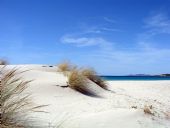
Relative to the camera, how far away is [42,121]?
5676 millimetres

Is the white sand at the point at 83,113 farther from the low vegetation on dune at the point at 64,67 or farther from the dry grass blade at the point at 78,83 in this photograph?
the low vegetation on dune at the point at 64,67

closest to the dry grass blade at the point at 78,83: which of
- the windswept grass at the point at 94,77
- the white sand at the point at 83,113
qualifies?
the white sand at the point at 83,113

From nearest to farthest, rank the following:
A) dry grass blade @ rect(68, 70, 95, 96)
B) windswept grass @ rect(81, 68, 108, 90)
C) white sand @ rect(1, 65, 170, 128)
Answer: white sand @ rect(1, 65, 170, 128) → dry grass blade @ rect(68, 70, 95, 96) → windswept grass @ rect(81, 68, 108, 90)

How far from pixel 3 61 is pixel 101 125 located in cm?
936

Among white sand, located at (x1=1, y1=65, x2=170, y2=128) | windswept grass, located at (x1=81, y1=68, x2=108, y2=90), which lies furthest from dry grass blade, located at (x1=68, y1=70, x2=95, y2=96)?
windswept grass, located at (x1=81, y1=68, x2=108, y2=90)

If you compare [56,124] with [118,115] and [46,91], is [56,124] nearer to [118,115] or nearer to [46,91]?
[118,115]

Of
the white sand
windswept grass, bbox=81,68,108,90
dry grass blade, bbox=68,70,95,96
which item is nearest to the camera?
the white sand

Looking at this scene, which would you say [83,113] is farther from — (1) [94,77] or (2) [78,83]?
(1) [94,77]

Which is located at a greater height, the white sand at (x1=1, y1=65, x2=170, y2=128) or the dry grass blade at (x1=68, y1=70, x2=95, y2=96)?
the dry grass blade at (x1=68, y1=70, x2=95, y2=96)

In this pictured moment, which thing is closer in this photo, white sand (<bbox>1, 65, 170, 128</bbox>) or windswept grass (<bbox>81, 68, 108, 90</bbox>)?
white sand (<bbox>1, 65, 170, 128</bbox>)

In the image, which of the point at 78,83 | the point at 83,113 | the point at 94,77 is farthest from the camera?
the point at 94,77

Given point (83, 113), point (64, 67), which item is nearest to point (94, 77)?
point (64, 67)

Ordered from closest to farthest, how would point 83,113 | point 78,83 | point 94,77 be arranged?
point 83,113 → point 78,83 → point 94,77

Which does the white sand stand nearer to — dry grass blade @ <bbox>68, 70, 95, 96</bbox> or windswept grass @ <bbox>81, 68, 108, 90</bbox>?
dry grass blade @ <bbox>68, 70, 95, 96</bbox>
